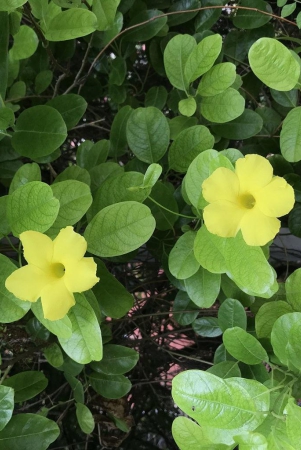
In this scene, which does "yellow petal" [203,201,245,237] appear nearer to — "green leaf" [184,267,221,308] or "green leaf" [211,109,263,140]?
"green leaf" [184,267,221,308]

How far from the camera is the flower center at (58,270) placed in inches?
20.7

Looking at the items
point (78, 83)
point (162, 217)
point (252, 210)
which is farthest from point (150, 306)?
point (252, 210)

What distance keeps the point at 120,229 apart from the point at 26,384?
413 mm

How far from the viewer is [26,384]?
82 cm

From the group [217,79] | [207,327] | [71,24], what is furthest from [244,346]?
[71,24]

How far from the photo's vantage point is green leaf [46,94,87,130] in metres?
0.77

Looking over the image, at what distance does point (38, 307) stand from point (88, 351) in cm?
9

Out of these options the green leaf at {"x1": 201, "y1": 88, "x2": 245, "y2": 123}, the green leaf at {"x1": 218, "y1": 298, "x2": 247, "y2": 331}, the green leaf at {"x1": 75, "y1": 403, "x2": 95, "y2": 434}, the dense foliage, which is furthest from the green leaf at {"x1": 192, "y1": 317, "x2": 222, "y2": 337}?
the green leaf at {"x1": 201, "y1": 88, "x2": 245, "y2": 123}

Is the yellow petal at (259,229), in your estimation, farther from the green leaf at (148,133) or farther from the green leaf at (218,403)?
the green leaf at (148,133)

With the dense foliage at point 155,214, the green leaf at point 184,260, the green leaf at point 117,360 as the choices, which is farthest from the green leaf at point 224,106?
the green leaf at point 117,360

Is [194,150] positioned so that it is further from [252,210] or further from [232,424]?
[232,424]

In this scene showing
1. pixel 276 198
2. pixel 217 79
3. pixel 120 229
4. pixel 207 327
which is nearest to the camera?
pixel 276 198

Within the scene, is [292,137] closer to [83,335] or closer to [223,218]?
[223,218]

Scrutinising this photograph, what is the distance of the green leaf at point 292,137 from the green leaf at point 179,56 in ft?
0.58
